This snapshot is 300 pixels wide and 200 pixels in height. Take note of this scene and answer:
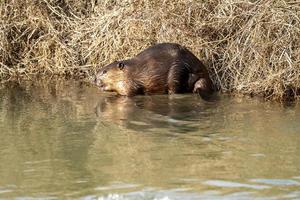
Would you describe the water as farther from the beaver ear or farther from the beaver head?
the beaver ear

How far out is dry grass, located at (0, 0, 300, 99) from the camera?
7.10 meters

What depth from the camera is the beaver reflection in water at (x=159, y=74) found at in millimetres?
7293

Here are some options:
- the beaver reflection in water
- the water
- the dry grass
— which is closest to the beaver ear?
the beaver reflection in water

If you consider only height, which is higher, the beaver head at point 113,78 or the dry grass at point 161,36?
the dry grass at point 161,36

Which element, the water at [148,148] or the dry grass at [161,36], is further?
the dry grass at [161,36]

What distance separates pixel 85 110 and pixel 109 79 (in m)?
0.88

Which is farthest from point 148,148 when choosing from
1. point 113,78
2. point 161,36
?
point 161,36

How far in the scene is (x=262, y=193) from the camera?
409cm

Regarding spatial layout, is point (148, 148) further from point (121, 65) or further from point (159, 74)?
point (121, 65)

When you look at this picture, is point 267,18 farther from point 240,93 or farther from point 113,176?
point 113,176

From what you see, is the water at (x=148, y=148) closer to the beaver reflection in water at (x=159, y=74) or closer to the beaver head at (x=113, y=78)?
the beaver reflection in water at (x=159, y=74)

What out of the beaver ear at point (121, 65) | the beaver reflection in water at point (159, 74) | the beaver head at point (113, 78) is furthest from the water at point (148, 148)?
the beaver ear at point (121, 65)

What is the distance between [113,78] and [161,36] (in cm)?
86

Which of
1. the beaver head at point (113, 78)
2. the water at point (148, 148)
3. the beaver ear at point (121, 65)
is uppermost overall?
the beaver ear at point (121, 65)
